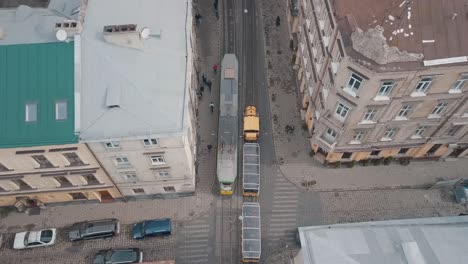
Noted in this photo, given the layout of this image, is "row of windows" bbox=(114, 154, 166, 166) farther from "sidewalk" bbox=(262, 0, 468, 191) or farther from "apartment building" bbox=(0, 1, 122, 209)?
"sidewalk" bbox=(262, 0, 468, 191)

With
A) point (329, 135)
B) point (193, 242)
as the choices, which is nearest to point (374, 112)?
point (329, 135)

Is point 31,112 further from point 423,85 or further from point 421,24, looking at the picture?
point 423,85

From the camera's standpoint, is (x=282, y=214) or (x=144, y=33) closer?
(x=144, y=33)

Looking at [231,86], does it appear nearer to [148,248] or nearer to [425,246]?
[148,248]

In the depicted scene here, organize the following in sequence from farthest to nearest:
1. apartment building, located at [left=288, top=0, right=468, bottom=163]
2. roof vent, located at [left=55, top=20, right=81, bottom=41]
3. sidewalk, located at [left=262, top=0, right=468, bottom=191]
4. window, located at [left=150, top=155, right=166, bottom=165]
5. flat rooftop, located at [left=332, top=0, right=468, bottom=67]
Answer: sidewalk, located at [left=262, top=0, right=468, bottom=191], window, located at [left=150, top=155, right=166, bottom=165], roof vent, located at [left=55, top=20, right=81, bottom=41], flat rooftop, located at [left=332, top=0, right=468, bottom=67], apartment building, located at [left=288, top=0, right=468, bottom=163]

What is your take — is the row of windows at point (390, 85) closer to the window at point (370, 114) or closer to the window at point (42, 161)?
the window at point (370, 114)

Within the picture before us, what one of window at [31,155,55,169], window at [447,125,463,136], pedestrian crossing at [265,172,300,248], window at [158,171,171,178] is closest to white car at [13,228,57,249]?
window at [31,155,55,169]
